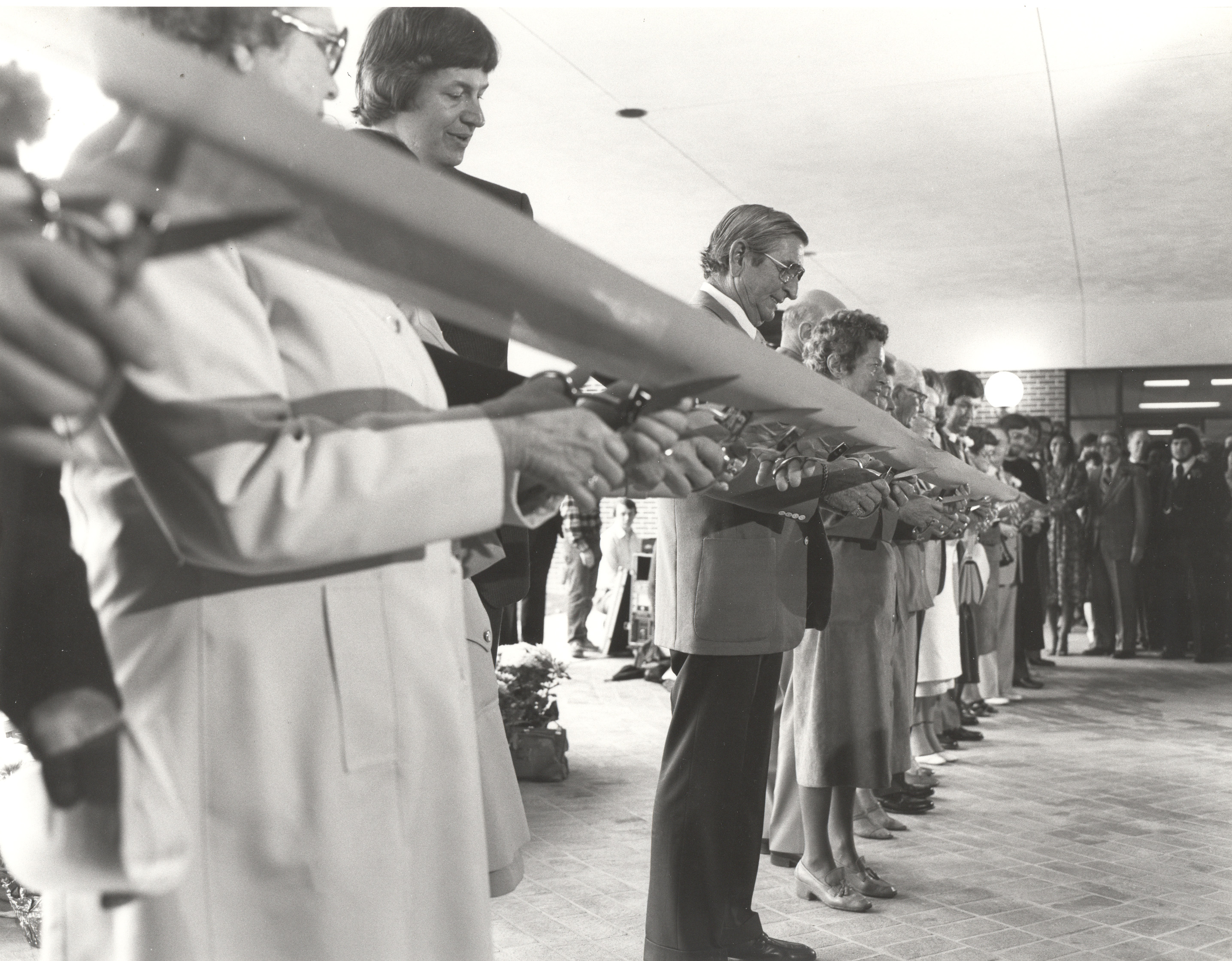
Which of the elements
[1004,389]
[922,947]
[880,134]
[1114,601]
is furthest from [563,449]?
[1004,389]

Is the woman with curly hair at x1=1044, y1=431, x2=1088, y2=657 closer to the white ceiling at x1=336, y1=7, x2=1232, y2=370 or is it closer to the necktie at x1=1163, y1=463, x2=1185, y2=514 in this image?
the necktie at x1=1163, y1=463, x2=1185, y2=514

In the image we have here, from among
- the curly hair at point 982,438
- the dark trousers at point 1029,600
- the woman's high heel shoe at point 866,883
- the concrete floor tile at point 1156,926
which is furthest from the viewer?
the dark trousers at point 1029,600

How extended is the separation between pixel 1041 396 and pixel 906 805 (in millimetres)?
13902

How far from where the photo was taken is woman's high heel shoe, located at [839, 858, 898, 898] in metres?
4.24

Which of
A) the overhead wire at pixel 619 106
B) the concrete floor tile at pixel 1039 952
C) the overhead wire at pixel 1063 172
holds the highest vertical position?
the overhead wire at pixel 1063 172

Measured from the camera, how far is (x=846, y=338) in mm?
4453

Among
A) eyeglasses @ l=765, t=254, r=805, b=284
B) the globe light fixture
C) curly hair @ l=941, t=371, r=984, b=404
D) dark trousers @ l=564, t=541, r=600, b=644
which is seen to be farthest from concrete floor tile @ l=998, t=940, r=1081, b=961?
the globe light fixture

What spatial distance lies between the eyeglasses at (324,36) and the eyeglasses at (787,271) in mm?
2379

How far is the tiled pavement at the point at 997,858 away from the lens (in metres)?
3.82

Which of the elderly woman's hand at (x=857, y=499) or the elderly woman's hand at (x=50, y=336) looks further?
the elderly woman's hand at (x=857, y=499)

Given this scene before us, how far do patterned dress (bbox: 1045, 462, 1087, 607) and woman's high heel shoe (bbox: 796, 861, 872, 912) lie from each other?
941 cm

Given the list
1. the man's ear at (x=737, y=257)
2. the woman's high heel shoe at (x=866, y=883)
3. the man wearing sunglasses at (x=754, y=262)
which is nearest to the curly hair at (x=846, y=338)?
the man wearing sunglasses at (x=754, y=262)

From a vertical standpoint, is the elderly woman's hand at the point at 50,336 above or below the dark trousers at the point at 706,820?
above

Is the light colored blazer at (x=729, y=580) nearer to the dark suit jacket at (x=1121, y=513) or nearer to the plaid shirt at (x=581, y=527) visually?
the plaid shirt at (x=581, y=527)
